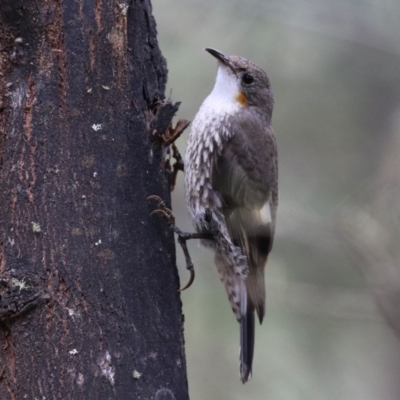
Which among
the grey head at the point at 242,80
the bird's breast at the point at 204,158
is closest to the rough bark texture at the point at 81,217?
the bird's breast at the point at 204,158

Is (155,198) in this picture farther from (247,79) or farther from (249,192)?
(247,79)

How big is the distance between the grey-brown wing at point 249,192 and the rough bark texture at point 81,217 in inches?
33.6

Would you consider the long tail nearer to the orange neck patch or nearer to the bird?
the bird

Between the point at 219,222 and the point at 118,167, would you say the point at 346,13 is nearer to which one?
the point at 219,222

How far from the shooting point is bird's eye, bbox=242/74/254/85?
406 centimetres

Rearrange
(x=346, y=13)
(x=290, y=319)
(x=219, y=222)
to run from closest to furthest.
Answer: (x=219, y=222), (x=346, y=13), (x=290, y=319)

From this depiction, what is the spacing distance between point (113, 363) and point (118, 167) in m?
0.70

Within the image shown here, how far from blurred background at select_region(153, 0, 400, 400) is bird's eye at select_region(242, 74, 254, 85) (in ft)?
6.33

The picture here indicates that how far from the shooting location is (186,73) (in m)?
7.62

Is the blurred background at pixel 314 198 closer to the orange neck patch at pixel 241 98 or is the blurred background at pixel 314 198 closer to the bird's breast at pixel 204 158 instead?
the orange neck patch at pixel 241 98

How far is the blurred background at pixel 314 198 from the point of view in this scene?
643cm

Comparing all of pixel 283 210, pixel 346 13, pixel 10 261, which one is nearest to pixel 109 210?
pixel 10 261

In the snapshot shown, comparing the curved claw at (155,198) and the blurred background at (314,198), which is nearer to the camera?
the curved claw at (155,198)

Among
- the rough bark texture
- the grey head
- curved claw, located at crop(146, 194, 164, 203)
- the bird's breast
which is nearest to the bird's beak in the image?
the grey head
